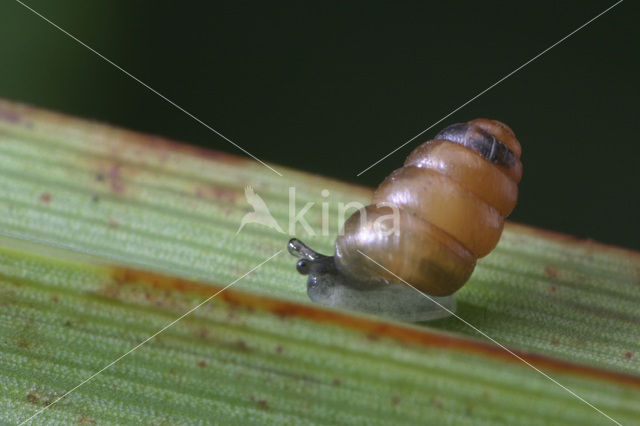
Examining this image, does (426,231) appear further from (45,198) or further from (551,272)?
(45,198)

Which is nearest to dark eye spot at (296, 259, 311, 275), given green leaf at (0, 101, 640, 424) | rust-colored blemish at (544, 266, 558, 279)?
green leaf at (0, 101, 640, 424)

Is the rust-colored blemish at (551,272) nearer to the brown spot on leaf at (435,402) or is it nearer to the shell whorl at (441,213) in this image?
the shell whorl at (441,213)

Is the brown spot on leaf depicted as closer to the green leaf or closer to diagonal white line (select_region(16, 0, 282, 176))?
the green leaf

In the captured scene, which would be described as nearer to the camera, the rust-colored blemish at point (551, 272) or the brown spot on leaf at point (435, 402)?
the brown spot on leaf at point (435, 402)

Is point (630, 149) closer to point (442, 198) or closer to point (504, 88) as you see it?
point (504, 88)

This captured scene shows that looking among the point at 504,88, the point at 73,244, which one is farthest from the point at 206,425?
the point at 504,88

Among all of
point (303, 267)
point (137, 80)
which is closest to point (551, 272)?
point (303, 267)

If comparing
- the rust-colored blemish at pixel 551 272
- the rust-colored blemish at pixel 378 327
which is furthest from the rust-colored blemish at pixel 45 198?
the rust-colored blemish at pixel 551 272
